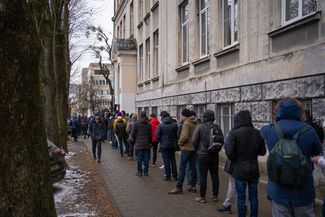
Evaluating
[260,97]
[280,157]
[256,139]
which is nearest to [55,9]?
[260,97]

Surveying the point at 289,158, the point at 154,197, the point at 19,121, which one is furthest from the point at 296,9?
the point at 19,121

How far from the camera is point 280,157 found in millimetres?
3934

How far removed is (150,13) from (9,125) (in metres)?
20.2

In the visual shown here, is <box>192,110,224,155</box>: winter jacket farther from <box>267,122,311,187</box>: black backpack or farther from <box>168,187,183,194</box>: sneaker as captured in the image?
<box>267,122,311,187</box>: black backpack

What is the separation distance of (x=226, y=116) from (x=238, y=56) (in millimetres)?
2005

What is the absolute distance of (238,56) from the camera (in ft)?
37.9

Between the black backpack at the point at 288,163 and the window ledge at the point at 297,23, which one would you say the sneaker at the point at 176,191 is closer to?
the window ledge at the point at 297,23

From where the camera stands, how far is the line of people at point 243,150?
3.98 metres

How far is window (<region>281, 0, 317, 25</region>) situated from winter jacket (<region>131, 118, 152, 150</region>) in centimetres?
427

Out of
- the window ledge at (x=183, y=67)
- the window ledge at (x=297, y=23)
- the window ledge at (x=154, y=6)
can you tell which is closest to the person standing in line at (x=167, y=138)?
the window ledge at (x=297, y=23)

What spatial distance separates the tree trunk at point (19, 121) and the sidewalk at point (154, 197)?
3020 millimetres

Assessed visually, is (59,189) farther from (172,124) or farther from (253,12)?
(253,12)

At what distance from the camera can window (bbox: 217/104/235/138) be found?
12125mm

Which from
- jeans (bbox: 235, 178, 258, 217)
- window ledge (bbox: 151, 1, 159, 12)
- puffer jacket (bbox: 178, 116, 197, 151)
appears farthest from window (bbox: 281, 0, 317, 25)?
window ledge (bbox: 151, 1, 159, 12)
